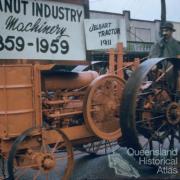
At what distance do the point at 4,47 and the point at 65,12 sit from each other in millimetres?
945

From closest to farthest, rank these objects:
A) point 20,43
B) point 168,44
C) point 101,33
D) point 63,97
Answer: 1. point 20,43
2. point 63,97
3. point 101,33
4. point 168,44

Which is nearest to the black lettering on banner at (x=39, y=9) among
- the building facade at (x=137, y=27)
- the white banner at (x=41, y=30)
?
the white banner at (x=41, y=30)

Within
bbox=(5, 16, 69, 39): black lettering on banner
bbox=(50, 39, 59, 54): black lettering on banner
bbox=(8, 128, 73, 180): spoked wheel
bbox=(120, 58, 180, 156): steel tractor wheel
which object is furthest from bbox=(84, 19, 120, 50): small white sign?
bbox=(8, 128, 73, 180): spoked wheel

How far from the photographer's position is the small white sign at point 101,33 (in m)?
5.57

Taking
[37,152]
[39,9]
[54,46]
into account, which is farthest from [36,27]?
[37,152]

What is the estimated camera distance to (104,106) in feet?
18.5

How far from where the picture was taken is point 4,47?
4969mm

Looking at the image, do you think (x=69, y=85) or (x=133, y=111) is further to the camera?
(x=69, y=85)

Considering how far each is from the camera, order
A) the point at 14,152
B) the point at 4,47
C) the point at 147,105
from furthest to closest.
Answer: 1. the point at 147,105
2. the point at 4,47
3. the point at 14,152

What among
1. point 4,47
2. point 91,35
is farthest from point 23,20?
point 91,35

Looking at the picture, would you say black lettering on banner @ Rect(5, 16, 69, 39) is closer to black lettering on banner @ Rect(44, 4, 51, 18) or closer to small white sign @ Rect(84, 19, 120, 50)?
black lettering on banner @ Rect(44, 4, 51, 18)

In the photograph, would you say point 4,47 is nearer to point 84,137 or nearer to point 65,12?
point 65,12

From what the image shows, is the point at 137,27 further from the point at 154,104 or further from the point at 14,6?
the point at 14,6

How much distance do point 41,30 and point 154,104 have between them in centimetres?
181
